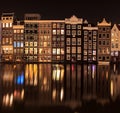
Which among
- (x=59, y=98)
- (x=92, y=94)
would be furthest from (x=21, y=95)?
(x=92, y=94)

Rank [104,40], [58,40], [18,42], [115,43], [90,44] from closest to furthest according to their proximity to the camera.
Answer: [90,44] < [104,40] < [58,40] < [18,42] < [115,43]

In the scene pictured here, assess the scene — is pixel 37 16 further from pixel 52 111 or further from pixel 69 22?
pixel 52 111

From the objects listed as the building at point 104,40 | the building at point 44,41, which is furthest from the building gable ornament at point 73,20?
the building at point 104,40

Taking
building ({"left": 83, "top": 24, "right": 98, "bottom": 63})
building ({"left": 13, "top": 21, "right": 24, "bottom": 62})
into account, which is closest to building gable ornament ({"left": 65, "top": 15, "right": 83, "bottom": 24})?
building ({"left": 83, "top": 24, "right": 98, "bottom": 63})

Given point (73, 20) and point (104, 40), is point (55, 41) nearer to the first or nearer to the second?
point (73, 20)

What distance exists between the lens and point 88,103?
1912 cm

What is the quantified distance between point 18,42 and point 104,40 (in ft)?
73.3

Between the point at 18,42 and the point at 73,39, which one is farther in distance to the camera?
the point at 18,42

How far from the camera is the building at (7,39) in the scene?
3300 inches

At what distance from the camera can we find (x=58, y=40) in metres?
83.3

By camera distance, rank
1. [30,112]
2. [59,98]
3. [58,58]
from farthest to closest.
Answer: [58,58], [59,98], [30,112]

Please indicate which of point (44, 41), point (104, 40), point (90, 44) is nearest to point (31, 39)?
point (44, 41)

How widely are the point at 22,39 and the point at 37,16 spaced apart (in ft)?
24.7

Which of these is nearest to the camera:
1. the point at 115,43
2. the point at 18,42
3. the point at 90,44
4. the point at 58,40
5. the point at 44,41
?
the point at 90,44
